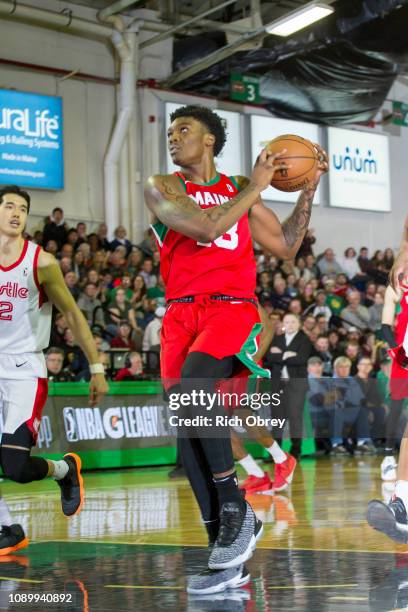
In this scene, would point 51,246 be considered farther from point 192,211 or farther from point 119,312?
point 192,211

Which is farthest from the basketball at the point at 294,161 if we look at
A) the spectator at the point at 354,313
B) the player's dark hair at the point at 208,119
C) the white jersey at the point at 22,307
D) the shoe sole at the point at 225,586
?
the spectator at the point at 354,313

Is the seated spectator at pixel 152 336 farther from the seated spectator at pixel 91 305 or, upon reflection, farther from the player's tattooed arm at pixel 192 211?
the player's tattooed arm at pixel 192 211

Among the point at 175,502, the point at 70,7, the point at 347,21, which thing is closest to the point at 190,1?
the point at 70,7

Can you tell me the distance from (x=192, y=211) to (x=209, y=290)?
39 centimetres

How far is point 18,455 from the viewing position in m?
5.62

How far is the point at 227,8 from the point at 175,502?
14291 millimetres

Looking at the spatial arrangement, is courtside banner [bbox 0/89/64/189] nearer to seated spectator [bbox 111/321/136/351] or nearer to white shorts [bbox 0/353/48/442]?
seated spectator [bbox 111/321/136/351]

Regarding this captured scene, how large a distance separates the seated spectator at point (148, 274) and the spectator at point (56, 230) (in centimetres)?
142

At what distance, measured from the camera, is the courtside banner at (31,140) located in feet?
61.4

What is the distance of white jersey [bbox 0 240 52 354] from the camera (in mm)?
5719

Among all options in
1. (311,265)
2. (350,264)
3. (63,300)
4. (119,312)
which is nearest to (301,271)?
(311,265)

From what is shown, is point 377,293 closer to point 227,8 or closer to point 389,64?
point 389,64

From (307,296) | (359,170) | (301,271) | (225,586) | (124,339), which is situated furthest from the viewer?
(359,170)

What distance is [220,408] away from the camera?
4.57m
